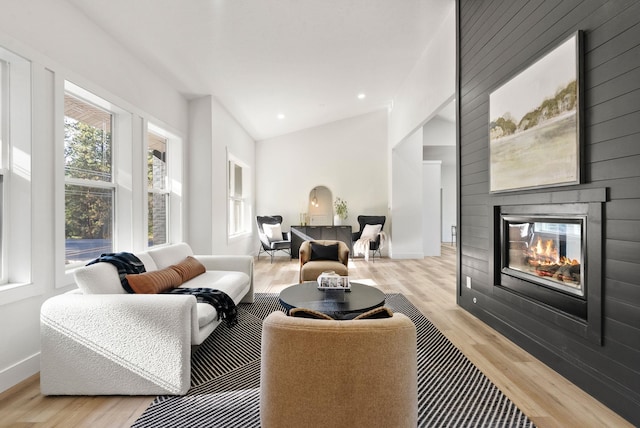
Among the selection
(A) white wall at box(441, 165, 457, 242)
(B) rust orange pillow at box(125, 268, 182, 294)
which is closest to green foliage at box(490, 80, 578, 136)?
(B) rust orange pillow at box(125, 268, 182, 294)

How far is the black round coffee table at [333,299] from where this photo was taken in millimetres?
2584

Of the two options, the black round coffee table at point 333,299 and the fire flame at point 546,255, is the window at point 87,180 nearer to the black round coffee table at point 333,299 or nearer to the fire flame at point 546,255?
the black round coffee table at point 333,299

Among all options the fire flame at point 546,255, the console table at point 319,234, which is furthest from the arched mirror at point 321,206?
the fire flame at point 546,255

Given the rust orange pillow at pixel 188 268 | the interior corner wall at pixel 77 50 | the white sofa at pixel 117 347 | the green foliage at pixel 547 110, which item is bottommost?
the white sofa at pixel 117 347

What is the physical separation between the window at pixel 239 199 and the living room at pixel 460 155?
3.45 feet

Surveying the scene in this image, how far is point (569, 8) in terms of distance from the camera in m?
2.28

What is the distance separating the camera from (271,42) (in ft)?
13.3

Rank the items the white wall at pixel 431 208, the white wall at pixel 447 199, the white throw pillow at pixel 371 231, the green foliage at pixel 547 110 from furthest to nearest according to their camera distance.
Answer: the white wall at pixel 447 199, the white wall at pixel 431 208, the white throw pillow at pixel 371 231, the green foliage at pixel 547 110

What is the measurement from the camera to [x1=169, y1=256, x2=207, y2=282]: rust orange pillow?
335 centimetres

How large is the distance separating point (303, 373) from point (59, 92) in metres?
2.72

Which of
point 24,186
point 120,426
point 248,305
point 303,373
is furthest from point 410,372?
point 248,305

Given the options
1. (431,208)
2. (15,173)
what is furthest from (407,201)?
(15,173)

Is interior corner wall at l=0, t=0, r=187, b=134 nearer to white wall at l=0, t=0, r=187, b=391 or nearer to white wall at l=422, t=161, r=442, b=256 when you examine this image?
white wall at l=0, t=0, r=187, b=391

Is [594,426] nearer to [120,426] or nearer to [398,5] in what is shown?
[120,426]
